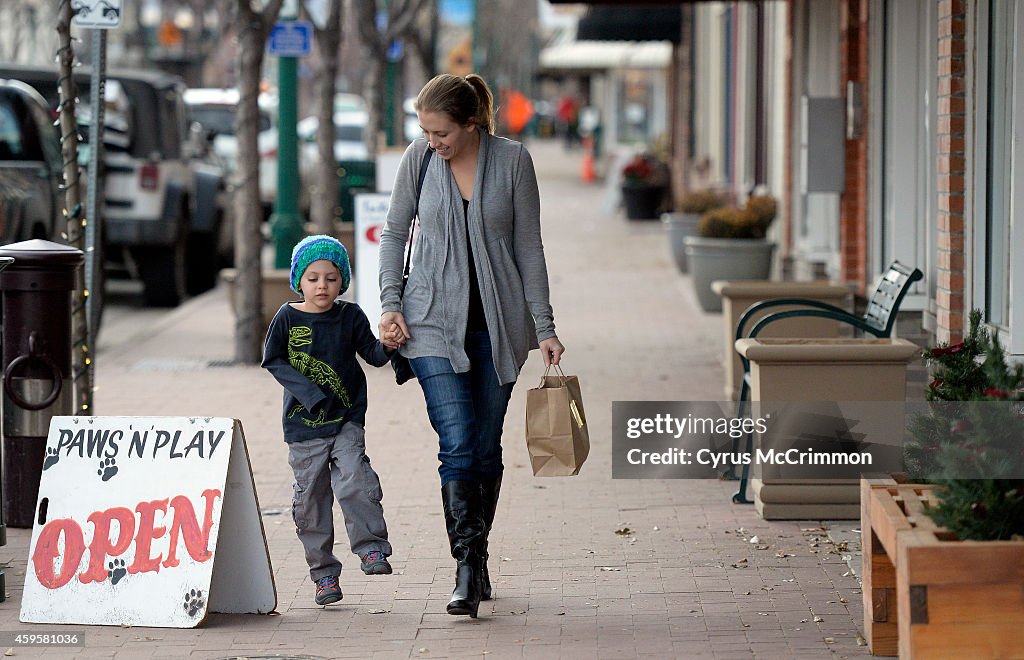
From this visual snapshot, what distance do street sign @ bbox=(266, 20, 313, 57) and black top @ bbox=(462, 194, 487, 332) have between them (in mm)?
8094

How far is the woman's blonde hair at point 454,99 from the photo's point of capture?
511 centimetres

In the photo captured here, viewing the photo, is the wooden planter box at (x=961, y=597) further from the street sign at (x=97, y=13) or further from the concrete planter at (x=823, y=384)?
the street sign at (x=97, y=13)

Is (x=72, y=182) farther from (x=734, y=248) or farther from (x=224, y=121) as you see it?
(x=224, y=121)

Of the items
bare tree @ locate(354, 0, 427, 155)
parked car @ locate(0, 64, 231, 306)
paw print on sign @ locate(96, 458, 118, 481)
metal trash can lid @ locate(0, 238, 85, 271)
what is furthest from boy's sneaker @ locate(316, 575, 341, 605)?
bare tree @ locate(354, 0, 427, 155)

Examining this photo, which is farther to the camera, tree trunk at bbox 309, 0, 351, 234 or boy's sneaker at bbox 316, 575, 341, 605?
tree trunk at bbox 309, 0, 351, 234

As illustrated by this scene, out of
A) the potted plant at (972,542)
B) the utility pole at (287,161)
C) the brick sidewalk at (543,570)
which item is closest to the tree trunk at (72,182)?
the brick sidewalk at (543,570)

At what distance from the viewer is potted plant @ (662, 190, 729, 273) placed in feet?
58.5

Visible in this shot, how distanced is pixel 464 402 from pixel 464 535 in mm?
439

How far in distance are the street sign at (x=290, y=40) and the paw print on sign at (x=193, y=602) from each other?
8380 millimetres

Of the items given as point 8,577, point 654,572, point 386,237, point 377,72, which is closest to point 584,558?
point 654,572

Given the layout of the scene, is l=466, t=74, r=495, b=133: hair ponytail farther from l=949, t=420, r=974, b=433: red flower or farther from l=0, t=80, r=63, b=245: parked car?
l=0, t=80, r=63, b=245: parked car

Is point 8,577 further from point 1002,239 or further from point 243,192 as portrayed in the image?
point 243,192

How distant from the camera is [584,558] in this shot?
6180mm

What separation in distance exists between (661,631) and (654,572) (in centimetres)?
77
